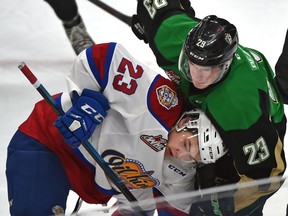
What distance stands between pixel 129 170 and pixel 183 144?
0.65ft

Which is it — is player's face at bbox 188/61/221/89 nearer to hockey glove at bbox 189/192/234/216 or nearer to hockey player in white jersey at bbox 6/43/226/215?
hockey player in white jersey at bbox 6/43/226/215

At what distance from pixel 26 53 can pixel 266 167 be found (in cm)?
172

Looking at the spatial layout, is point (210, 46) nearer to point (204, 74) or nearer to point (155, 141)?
point (204, 74)

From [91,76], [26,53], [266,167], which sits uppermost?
[91,76]

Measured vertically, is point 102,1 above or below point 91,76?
below

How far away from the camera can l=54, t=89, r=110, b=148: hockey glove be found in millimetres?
1763

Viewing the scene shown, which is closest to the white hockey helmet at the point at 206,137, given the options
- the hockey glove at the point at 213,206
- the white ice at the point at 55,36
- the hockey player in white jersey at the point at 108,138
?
the hockey player in white jersey at the point at 108,138

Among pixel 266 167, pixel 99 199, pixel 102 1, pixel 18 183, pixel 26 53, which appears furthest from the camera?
pixel 102 1

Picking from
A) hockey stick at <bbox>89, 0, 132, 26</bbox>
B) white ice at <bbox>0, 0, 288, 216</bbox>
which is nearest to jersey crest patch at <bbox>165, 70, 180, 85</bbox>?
white ice at <bbox>0, 0, 288, 216</bbox>

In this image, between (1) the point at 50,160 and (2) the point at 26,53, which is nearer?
(1) the point at 50,160

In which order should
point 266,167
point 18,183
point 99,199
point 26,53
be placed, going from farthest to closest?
1. point 26,53
2. point 99,199
3. point 18,183
4. point 266,167

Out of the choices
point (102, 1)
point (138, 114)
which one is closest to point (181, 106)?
point (138, 114)

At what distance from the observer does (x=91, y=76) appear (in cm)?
180

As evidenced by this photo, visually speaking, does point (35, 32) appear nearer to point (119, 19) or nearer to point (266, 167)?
point (119, 19)
